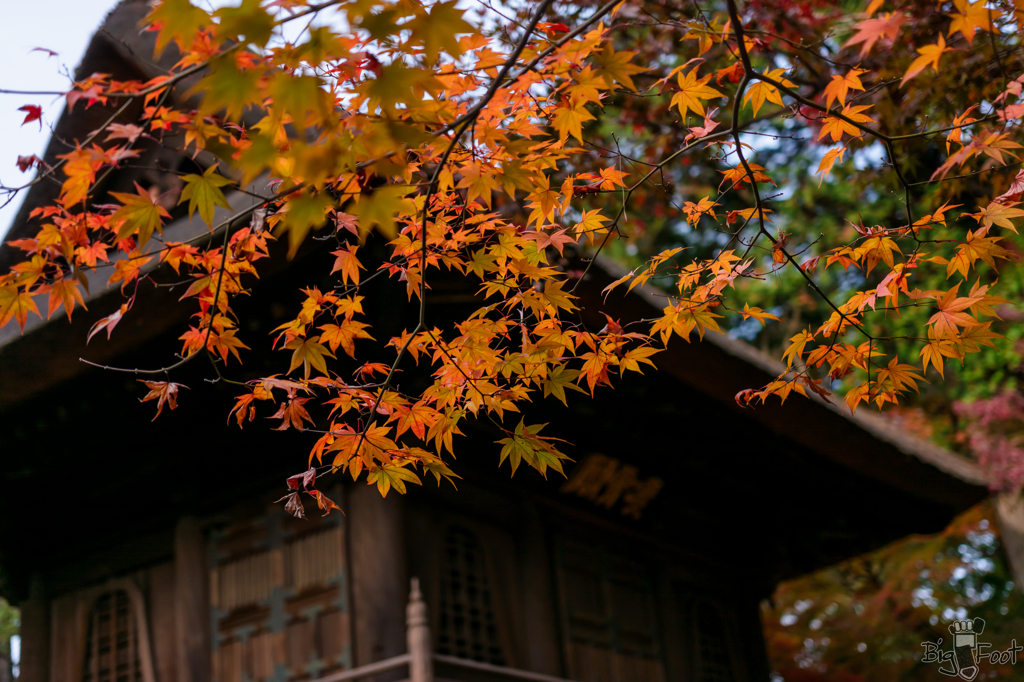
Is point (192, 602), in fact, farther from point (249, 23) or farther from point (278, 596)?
point (249, 23)

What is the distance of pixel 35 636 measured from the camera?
569cm

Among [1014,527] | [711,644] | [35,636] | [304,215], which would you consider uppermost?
[1014,527]

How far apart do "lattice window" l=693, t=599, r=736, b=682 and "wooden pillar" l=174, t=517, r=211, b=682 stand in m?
3.55

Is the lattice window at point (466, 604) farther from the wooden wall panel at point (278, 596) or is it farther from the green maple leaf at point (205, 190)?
the green maple leaf at point (205, 190)

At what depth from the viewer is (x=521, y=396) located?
7.39 feet

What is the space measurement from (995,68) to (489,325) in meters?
2.87

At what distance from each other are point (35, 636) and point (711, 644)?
494 centimetres

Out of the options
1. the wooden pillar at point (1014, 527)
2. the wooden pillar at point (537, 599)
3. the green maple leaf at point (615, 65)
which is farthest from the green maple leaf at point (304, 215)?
the wooden pillar at point (1014, 527)

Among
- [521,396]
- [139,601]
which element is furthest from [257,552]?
[521,396]

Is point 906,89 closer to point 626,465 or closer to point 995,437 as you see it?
point 626,465

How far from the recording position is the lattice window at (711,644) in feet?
20.9

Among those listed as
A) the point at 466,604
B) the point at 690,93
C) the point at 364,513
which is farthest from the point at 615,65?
the point at 466,604

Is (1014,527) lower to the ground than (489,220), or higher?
higher

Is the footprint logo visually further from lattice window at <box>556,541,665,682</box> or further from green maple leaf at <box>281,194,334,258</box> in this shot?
green maple leaf at <box>281,194,334,258</box>
